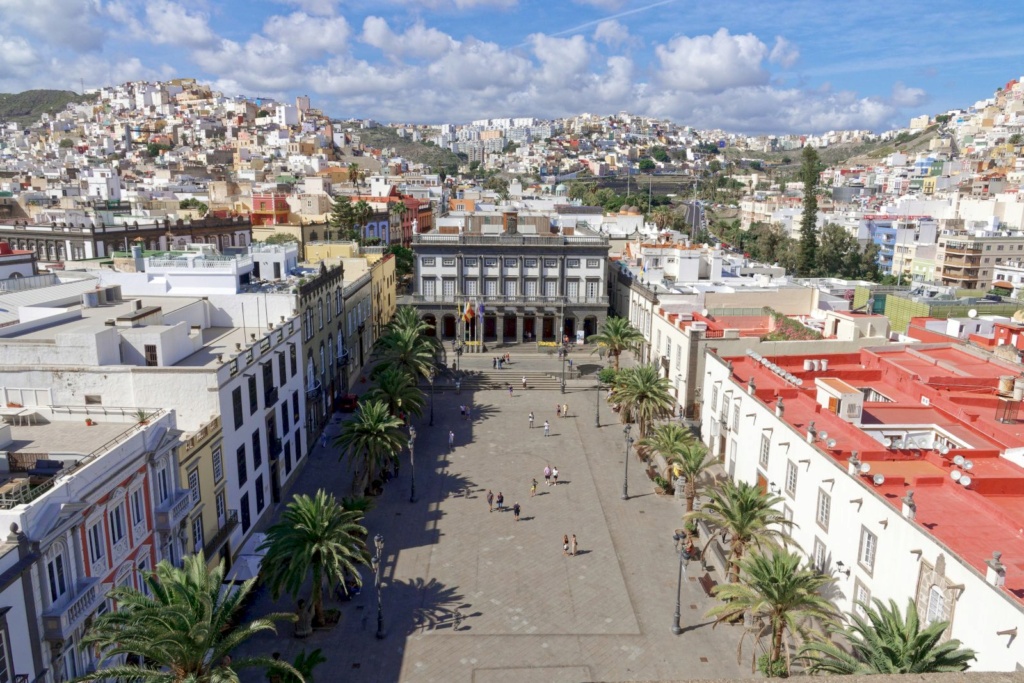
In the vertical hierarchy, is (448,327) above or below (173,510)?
below

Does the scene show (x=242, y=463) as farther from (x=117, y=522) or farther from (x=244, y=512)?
(x=117, y=522)

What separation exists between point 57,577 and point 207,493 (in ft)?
28.1

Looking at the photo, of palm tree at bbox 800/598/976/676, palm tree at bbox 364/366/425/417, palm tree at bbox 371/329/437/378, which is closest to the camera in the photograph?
palm tree at bbox 800/598/976/676

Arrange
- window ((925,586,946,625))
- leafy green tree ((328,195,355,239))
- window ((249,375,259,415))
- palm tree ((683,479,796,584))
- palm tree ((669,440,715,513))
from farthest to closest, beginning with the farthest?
1. leafy green tree ((328,195,355,239))
2. palm tree ((669,440,715,513))
3. window ((249,375,259,415))
4. palm tree ((683,479,796,584))
5. window ((925,586,946,625))

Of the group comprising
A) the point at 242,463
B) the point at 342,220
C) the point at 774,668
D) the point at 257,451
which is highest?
the point at 342,220

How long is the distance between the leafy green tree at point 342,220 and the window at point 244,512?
187ft

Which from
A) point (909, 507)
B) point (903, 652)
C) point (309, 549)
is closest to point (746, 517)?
point (909, 507)

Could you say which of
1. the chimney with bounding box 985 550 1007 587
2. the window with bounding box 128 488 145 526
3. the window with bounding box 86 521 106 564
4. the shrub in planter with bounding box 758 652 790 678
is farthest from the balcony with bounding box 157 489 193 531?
the chimney with bounding box 985 550 1007 587

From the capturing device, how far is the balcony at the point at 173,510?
22.3 metres

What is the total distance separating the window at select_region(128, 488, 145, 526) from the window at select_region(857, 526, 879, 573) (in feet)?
75.4

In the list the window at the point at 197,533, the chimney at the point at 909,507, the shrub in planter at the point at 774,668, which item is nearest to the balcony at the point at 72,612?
the window at the point at 197,533

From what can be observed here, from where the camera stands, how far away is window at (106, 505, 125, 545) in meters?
19.9

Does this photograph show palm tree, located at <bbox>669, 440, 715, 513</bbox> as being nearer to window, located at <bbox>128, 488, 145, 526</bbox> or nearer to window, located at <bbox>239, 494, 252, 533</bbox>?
window, located at <bbox>239, 494, 252, 533</bbox>

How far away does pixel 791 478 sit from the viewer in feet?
92.0
